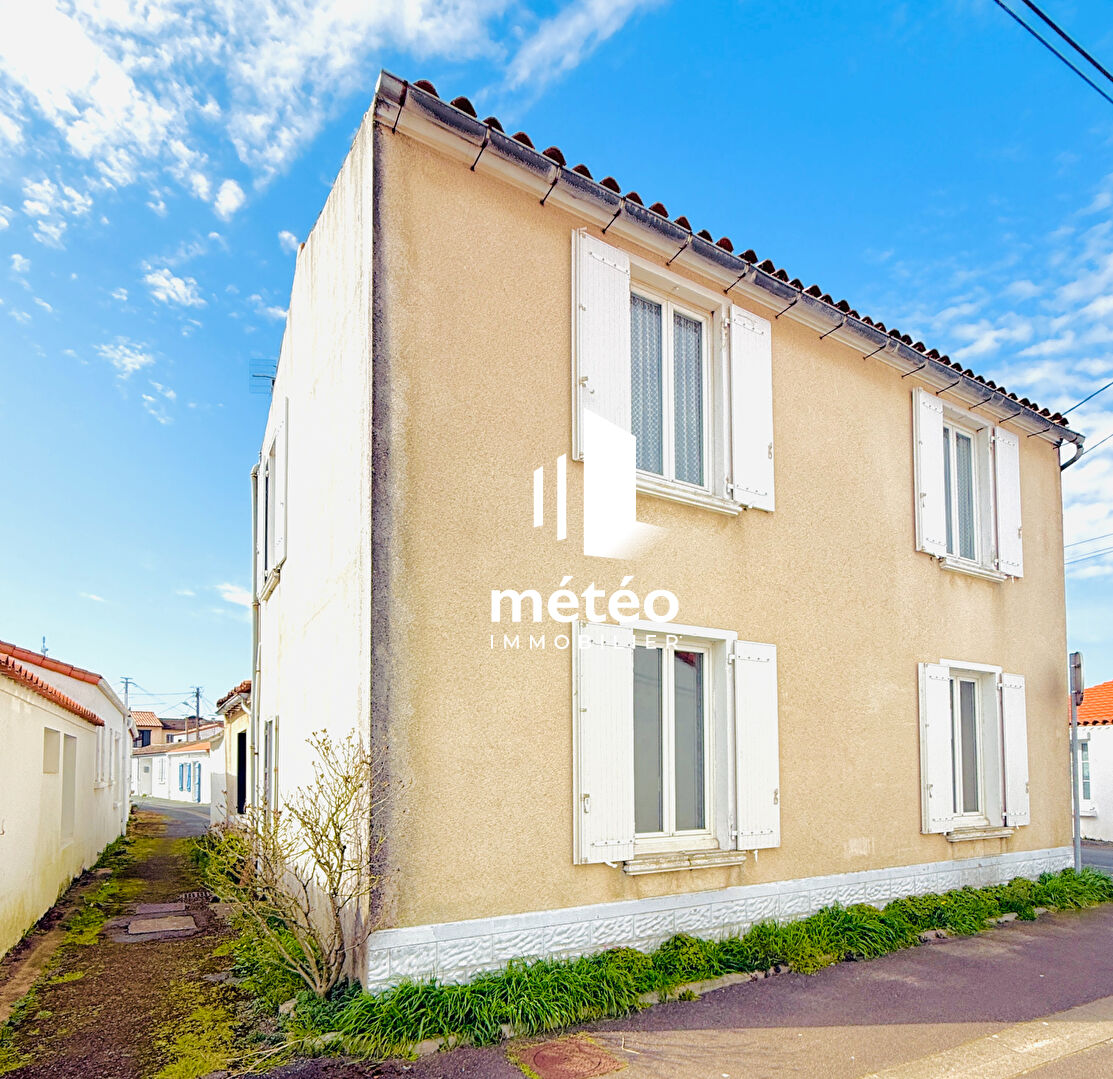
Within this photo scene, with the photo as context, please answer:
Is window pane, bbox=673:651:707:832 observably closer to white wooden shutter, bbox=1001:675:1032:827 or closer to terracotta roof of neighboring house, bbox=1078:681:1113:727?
white wooden shutter, bbox=1001:675:1032:827

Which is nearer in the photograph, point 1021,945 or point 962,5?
point 962,5

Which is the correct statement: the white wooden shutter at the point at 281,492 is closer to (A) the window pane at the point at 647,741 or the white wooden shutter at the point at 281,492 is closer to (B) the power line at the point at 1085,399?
(A) the window pane at the point at 647,741

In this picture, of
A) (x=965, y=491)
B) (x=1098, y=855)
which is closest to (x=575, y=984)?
(x=965, y=491)

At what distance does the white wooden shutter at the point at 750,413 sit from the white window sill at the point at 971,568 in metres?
2.93

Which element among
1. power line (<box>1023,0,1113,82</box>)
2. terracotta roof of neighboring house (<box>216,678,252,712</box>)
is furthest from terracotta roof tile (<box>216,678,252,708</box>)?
power line (<box>1023,0,1113,82</box>)

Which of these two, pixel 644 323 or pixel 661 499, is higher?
pixel 644 323

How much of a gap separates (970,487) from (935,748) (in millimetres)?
3275

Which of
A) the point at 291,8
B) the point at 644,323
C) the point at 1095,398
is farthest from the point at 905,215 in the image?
the point at 291,8

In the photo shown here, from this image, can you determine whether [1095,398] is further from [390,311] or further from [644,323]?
[390,311]

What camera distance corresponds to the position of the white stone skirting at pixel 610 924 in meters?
5.20

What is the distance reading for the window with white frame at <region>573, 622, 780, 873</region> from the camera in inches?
241

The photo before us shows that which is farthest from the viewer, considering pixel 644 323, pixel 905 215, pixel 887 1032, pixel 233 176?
pixel 905 215

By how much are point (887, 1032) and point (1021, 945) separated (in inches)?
133

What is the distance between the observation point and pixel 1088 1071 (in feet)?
16.3
